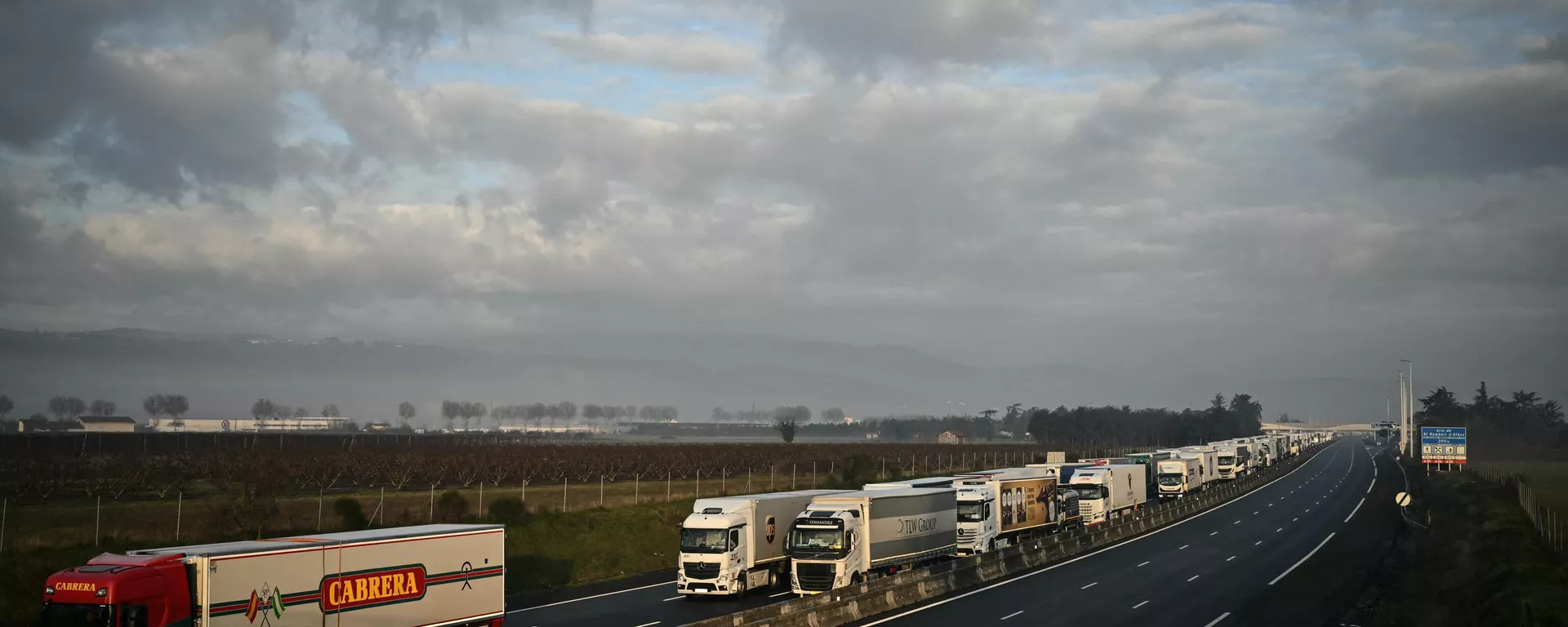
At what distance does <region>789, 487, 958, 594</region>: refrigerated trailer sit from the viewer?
1459 inches

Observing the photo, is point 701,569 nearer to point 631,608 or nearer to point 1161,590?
point 631,608

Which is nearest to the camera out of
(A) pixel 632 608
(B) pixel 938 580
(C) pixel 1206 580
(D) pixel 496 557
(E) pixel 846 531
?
(D) pixel 496 557

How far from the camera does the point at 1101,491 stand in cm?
6406

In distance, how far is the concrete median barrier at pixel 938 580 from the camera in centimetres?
2905

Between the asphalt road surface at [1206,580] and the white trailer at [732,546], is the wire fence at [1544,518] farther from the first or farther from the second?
the white trailer at [732,546]

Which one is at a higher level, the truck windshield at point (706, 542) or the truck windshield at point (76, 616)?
the truck windshield at point (76, 616)

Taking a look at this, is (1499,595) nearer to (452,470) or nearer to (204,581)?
(204,581)

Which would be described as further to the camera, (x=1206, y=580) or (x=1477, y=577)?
(x=1206, y=580)

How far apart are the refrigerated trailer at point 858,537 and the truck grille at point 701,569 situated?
2.75 m

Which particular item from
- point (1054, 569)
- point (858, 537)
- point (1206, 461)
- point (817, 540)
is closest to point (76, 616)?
point (817, 540)

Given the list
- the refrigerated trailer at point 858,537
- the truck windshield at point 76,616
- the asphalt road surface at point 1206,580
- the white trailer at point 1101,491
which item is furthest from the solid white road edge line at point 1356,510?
the truck windshield at point 76,616

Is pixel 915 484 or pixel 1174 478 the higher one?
pixel 915 484

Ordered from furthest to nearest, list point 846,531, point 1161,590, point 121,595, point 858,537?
point 1161,590 → point 858,537 → point 846,531 → point 121,595

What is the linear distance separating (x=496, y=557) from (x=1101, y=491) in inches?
1742
